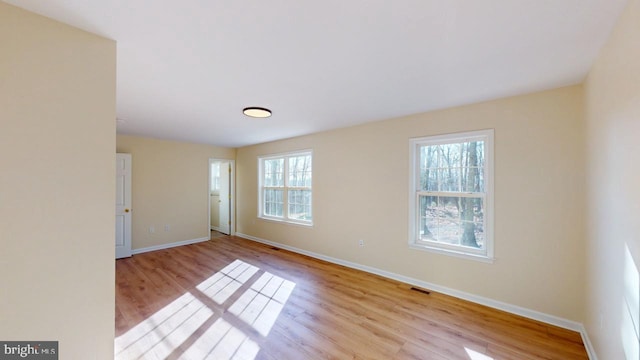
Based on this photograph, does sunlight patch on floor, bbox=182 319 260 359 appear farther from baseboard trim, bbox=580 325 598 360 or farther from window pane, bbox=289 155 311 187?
window pane, bbox=289 155 311 187

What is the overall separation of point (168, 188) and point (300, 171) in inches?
114

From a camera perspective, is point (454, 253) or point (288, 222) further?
point (288, 222)

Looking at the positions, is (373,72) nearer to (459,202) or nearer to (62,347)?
(459,202)

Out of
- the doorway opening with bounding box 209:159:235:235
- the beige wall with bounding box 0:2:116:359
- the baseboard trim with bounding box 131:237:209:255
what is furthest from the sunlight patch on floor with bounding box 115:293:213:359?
the doorway opening with bounding box 209:159:235:235

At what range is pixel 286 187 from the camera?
5164mm

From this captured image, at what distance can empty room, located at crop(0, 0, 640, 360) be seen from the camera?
128cm

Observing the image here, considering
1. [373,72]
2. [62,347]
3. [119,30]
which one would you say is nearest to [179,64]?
[119,30]

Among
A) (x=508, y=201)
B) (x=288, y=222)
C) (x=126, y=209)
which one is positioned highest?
(x=508, y=201)

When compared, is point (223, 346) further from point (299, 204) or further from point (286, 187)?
point (286, 187)

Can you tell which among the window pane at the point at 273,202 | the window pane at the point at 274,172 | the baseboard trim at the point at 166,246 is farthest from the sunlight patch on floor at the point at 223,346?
the baseboard trim at the point at 166,246

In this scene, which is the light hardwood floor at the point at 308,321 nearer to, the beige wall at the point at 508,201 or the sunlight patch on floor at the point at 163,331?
the sunlight patch on floor at the point at 163,331

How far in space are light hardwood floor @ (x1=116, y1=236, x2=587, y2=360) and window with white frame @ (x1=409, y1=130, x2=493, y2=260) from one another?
0.66 m

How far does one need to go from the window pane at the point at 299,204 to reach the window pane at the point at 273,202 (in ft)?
0.94

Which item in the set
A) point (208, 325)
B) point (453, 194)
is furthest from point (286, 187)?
point (453, 194)
